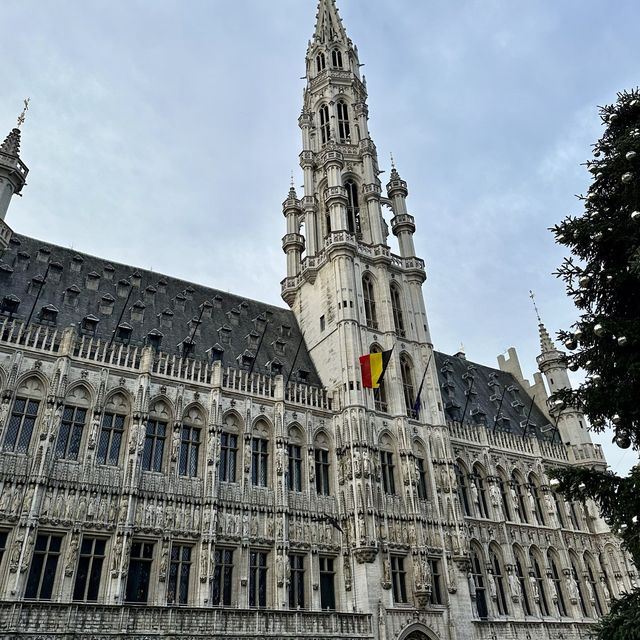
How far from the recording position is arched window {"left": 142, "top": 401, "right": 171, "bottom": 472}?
2683cm

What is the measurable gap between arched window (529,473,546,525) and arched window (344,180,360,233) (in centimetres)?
2191

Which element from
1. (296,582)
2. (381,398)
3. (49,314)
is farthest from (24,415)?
(381,398)

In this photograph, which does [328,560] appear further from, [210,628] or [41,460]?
[41,460]

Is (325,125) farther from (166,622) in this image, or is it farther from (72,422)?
(166,622)

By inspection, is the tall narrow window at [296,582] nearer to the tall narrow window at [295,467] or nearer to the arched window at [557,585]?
the tall narrow window at [295,467]

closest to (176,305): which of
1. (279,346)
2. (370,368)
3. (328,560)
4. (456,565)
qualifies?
(279,346)

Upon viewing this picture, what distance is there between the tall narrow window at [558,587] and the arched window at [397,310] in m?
17.6

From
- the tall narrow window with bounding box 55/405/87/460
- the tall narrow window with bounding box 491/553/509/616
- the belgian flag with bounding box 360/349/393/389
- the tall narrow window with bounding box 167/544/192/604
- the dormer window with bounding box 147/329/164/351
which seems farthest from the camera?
the tall narrow window with bounding box 491/553/509/616

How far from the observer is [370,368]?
32594 mm

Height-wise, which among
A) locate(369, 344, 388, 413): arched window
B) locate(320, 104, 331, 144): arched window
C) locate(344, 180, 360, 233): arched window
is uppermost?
locate(320, 104, 331, 144): arched window

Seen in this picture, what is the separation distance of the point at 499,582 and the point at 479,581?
5.65 ft

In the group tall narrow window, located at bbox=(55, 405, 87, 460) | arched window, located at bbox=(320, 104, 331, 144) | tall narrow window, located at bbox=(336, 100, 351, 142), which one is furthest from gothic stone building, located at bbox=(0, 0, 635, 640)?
arched window, located at bbox=(320, 104, 331, 144)

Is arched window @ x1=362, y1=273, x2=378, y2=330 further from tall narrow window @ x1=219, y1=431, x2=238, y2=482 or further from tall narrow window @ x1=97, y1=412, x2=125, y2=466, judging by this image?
tall narrow window @ x1=97, y1=412, x2=125, y2=466

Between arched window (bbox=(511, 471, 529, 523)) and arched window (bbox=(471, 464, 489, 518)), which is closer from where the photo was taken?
arched window (bbox=(471, 464, 489, 518))
